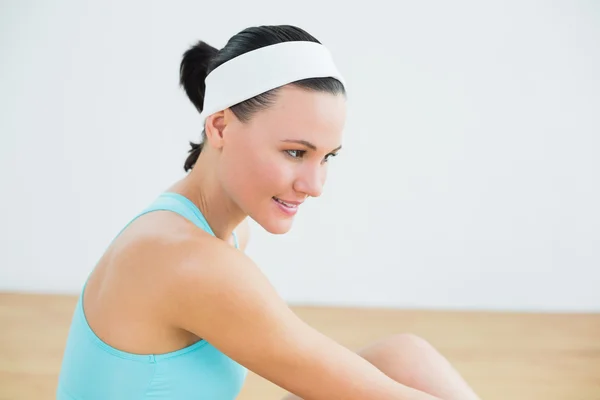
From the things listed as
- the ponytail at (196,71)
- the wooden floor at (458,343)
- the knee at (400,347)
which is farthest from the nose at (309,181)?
the wooden floor at (458,343)

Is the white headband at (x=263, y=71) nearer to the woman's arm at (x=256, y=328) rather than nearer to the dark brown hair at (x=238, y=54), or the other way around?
the dark brown hair at (x=238, y=54)

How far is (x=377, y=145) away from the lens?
10.2ft

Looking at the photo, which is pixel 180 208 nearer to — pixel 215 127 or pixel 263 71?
pixel 215 127

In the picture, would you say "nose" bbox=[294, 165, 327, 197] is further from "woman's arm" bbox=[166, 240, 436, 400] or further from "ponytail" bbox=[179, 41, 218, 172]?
"ponytail" bbox=[179, 41, 218, 172]

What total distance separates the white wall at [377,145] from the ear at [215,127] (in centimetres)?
177

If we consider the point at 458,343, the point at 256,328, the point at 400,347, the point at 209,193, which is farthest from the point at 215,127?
the point at 458,343

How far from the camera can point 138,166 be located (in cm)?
312

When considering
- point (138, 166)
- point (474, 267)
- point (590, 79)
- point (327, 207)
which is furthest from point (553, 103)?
point (138, 166)

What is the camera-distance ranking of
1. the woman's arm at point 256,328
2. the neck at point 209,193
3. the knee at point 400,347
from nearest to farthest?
the woman's arm at point 256,328 → the neck at point 209,193 → the knee at point 400,347

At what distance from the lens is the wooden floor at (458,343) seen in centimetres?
242

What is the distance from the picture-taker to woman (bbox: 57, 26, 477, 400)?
46.3 inches

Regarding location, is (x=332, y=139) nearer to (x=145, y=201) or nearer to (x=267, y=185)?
(x=267, y=185)

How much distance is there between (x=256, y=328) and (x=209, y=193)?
0.30 m

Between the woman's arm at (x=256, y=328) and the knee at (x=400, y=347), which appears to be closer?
the woman's arm at (x=256, y=328)
